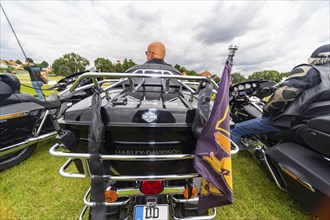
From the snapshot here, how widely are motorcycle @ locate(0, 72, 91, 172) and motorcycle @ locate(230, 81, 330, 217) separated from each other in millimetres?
3169

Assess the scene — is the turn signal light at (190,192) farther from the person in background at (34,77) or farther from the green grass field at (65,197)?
the person in background at (34,77)

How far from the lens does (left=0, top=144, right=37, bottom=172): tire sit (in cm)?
243

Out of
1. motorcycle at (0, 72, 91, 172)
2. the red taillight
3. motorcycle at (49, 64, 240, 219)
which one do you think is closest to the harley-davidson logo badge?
motorcycle at (49, 64, 240, 219)

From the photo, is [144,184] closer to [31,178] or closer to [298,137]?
[298,137]

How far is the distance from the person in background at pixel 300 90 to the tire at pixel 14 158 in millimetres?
3803

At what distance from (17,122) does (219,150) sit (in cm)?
277

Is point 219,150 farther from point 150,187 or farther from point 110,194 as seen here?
point 110,194

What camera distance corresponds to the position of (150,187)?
1275mm

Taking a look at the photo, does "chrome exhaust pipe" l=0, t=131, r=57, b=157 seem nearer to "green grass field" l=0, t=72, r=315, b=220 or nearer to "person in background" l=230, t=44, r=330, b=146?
"green grass field" l=0, t=72, r=315, b=220

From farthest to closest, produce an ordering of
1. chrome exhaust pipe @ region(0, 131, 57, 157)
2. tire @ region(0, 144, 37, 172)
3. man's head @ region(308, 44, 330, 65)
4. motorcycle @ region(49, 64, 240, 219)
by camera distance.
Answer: tire @ region(0, 144, 37, 172) < chrome exhaust pipe @ region(0, 131, 57, 157) < man's head @ region(308, 44, 330, 65) < motorcycle @ region(49, 64, 240, 219)

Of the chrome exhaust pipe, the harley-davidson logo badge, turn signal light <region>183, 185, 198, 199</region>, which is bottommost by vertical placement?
the chrome exhaust pipe

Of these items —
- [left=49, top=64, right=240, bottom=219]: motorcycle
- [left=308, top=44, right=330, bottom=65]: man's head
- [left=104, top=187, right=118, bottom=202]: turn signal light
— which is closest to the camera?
[left=49, top=64, right=240, bottom=219]: motorcycle

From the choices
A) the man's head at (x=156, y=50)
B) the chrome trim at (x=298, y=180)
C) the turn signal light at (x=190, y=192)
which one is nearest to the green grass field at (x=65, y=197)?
the chrome trim at (x=298, y=180)

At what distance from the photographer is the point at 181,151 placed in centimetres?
127
